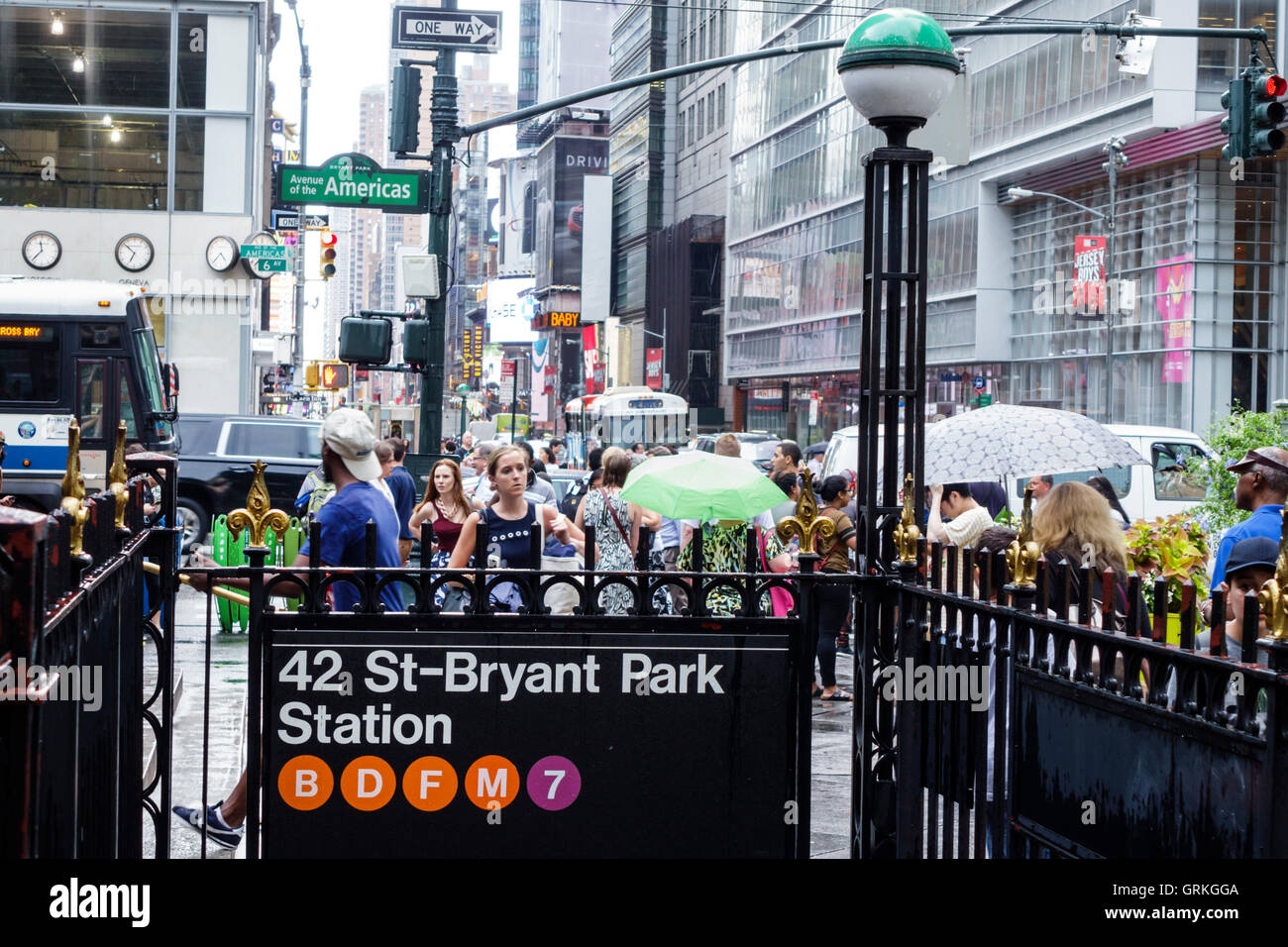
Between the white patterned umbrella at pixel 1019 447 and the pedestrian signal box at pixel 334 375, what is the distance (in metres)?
39.6

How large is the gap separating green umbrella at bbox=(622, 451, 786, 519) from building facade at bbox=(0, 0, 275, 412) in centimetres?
2653

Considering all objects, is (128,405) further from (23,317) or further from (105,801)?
(105,801)

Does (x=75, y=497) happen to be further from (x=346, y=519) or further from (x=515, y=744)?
(x=346, y=519)

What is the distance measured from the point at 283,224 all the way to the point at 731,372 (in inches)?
1263

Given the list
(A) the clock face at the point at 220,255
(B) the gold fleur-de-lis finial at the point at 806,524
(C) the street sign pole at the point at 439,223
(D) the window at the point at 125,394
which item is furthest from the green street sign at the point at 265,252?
(B) the gold fleur-de-lis finial at the point at 806,524

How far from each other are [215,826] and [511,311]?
176 m

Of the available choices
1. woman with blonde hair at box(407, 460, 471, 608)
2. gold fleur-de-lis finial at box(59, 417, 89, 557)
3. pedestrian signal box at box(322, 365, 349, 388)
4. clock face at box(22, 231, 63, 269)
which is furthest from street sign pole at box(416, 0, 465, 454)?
pedestrian signal box at box(322, 365, 349, 388)

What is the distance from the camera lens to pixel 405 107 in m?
13.3

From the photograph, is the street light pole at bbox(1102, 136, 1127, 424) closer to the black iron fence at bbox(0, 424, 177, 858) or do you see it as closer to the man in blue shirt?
the man in blue shirt

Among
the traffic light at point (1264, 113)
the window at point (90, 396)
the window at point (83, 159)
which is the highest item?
the window at point (83, 159)

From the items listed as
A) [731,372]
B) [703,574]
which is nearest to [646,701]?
[703,574]

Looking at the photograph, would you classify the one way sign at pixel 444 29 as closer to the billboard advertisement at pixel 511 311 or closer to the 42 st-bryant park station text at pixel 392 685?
the 42 st-bryant park station text at pixel 392 685

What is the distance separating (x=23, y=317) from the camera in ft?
67.2

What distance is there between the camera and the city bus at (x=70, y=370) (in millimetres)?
20250
